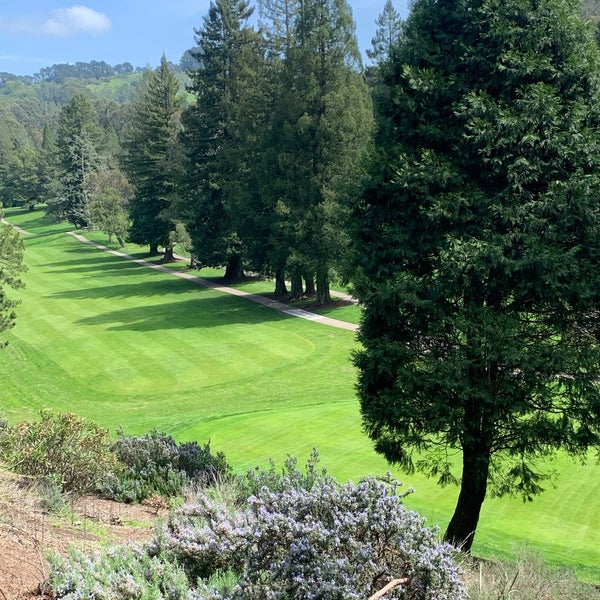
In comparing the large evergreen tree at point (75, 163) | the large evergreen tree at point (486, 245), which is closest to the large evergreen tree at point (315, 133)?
the large evergreen tree at point (486, 245)

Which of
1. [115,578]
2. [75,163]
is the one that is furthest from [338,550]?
[75,163]

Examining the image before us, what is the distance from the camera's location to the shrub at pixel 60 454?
8898 mm

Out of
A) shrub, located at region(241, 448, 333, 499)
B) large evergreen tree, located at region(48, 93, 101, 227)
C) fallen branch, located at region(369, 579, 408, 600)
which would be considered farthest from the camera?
large evergreen tree, located at region(48, 93, 101, 227)

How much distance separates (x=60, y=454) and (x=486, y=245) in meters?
6.82

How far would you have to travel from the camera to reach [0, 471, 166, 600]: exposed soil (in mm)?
5102

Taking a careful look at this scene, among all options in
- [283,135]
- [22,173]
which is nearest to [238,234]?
[283,135]

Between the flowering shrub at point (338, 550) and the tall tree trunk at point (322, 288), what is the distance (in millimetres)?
30993

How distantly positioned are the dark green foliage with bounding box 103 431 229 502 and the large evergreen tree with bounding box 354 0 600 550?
2.90 metres

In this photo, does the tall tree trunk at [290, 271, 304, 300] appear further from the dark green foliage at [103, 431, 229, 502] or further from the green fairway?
the dark green foliage at [103, 431, 229, 502]

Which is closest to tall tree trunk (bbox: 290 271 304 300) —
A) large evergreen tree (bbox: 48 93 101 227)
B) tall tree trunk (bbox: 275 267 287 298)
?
tall tree trunk (bbox: 275 267 287 298)

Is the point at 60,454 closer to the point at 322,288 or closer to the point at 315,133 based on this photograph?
the point at 315,133

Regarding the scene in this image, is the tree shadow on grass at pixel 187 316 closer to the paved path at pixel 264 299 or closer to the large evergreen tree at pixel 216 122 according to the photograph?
the paved path at pixel 264 299

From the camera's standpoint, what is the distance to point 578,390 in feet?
31.3

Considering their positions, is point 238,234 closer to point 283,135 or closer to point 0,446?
point 283,135
